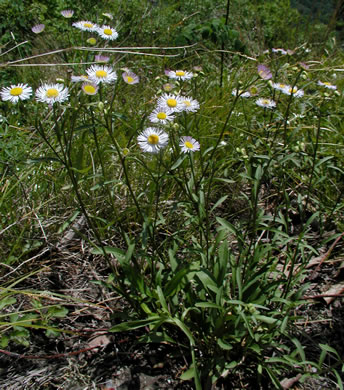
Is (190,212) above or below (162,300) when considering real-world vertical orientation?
above

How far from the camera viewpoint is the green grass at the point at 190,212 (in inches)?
60.1

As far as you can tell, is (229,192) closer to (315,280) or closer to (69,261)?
(315,280)


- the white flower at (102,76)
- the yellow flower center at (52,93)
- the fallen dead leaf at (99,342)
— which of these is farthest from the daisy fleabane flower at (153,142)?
the fallen dead leaf at (99,342)

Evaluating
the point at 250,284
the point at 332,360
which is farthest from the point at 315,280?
the point at 250,284

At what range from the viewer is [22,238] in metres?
1.96

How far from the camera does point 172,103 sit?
5.45ft

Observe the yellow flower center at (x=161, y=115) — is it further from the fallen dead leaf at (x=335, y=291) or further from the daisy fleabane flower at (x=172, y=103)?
the fallen dead leaf at (x=335, y=291)

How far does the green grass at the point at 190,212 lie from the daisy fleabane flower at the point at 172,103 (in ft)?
0.18

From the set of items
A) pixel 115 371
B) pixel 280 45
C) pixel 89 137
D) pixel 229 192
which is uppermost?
pixel 280 45

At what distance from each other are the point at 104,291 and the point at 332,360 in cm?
113

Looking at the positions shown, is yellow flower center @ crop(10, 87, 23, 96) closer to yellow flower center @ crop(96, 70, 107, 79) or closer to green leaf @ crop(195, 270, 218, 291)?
yellow flower center @ crop(96, 70, 107, 79)

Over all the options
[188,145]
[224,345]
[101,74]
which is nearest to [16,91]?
[101,74]

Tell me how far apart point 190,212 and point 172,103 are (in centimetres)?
52

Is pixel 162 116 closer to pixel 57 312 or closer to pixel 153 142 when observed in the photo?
pixel 153 142
